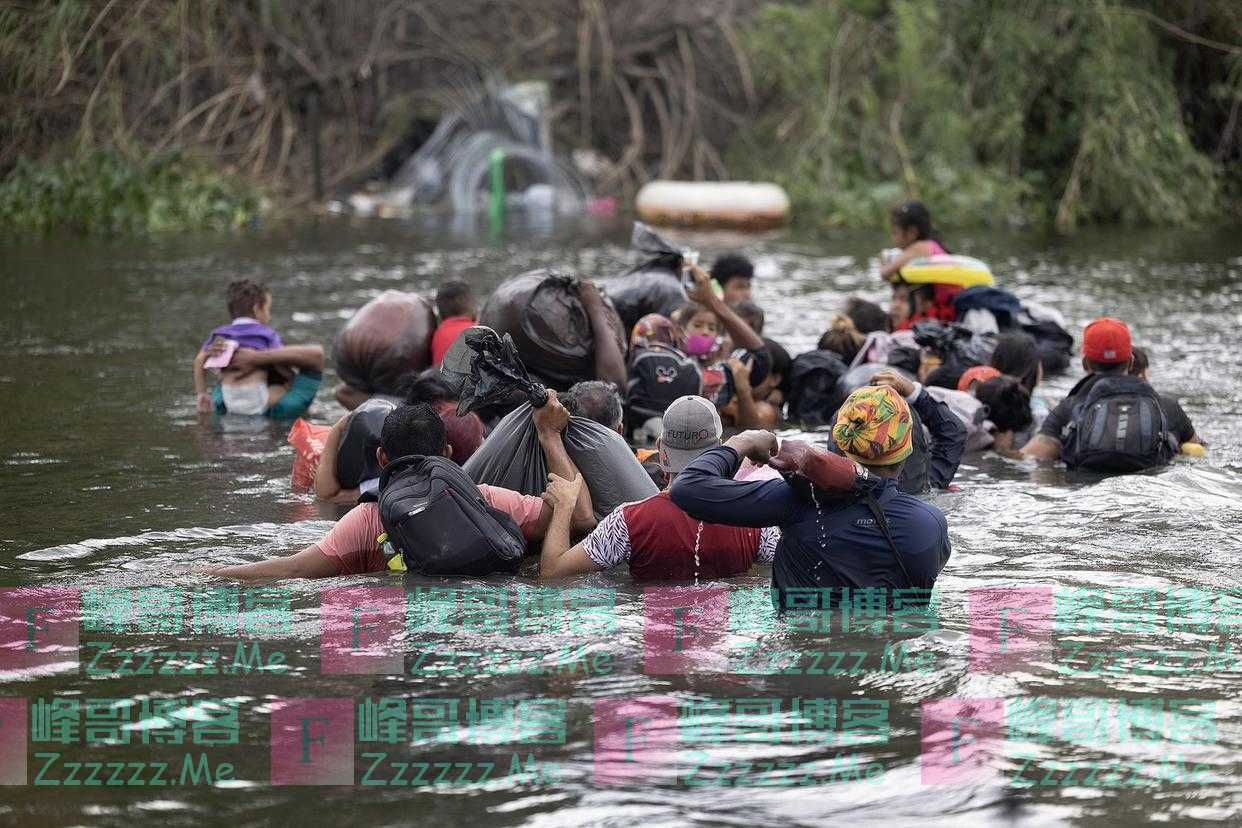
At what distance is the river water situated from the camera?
4.15 m

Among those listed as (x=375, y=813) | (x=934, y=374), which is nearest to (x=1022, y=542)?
(x=934, y=374)

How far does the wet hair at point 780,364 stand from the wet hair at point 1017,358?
1209 millimetres

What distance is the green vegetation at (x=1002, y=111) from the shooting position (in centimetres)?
1991

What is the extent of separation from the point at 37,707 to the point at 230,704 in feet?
1.87

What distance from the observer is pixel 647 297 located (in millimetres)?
9617

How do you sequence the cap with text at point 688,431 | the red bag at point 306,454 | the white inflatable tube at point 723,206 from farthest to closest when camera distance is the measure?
the white inflatable tube at point 723,206
the red bag at point 306,454
the cap with text at point 688,431

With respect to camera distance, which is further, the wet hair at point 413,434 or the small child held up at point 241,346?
the small child held up at point 241,346

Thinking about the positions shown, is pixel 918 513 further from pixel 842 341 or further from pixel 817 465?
pixel 842 341

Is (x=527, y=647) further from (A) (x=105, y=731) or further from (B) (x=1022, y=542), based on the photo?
(B) (x=1022, y=542)

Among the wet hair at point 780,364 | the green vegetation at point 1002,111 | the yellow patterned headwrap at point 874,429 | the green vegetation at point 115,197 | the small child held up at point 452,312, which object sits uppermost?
the green vegetation at point 1002,111

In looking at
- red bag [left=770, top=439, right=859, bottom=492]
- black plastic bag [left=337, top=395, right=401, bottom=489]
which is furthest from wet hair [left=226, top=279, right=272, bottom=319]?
red bag [left=770, top=439, right=859, bottom=492]

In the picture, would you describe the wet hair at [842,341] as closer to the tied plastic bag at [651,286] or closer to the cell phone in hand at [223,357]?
the tied plastic bag at [651,286]

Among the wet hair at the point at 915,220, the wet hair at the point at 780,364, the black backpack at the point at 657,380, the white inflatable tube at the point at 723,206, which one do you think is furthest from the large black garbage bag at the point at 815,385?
the white inflatable tube at the point at 723,206

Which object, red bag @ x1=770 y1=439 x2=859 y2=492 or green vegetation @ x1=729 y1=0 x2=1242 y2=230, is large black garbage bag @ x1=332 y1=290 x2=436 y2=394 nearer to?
red bag @ x1=770 y1=439 x2=859 y2=492
